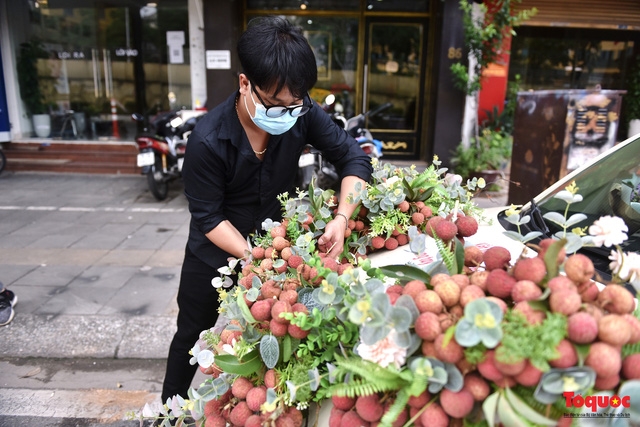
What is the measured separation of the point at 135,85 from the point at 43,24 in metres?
2.01

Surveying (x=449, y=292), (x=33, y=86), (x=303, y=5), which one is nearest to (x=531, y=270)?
(x=449, y=292)

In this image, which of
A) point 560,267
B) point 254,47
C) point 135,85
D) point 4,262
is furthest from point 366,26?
point 560,267

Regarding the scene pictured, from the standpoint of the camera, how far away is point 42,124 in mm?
9430

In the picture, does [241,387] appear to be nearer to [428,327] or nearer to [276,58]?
[428,327]

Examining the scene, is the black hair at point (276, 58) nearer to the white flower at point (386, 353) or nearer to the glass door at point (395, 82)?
the white flower at point (386, 353)

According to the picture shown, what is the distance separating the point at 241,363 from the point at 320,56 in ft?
26.5

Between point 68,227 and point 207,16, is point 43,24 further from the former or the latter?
point 68,227

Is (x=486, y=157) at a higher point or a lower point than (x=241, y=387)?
lower

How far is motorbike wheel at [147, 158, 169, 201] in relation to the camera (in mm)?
6680

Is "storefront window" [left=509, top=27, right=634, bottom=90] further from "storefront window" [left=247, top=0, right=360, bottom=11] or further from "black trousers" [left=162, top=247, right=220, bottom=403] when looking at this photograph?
"black trousers" [left=162, top=247, right=220, bottom=403]

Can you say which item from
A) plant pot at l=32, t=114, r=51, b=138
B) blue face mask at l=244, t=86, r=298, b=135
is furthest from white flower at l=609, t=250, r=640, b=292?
plant pot at l=32, t=114, r=51, b=138

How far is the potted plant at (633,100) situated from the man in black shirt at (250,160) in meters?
8.87

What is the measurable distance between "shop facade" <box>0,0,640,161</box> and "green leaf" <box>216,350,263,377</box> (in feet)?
23.7

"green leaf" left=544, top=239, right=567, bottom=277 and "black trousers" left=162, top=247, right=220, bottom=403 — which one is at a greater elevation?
"green leaf" left=544, top=239, right=567, bottom=277
